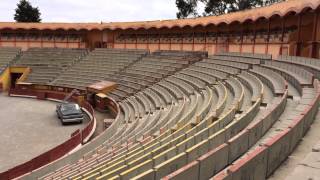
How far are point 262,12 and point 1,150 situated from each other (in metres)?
21.9

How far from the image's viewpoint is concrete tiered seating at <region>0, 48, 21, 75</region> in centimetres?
4103

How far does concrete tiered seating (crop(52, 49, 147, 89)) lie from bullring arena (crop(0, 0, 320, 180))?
0.51ft

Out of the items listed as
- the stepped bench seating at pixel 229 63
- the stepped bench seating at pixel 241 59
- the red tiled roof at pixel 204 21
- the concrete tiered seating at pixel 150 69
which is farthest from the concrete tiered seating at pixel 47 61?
the stepped bench seating at pixel 241 59

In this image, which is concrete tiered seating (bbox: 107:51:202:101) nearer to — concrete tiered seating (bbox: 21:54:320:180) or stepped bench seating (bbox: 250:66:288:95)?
concrete tiered seating (bbox: 21:54:320:180)

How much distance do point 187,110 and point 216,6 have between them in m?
52.6

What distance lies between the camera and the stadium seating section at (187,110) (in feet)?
21.4

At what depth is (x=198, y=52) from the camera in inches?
1273

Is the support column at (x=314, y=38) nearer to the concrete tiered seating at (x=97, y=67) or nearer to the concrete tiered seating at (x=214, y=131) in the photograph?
the concrete tiered seating at (x=214, y=131)

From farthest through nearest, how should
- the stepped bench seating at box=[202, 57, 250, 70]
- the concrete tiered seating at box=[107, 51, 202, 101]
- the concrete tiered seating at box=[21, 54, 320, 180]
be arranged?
the concrete tiered seating at box=[107, 51, 202, 101] < the stepped bench seating at box=[202, 57, 250, 70] < the concrete tiered seating at box=[21, 54, 320, 180]

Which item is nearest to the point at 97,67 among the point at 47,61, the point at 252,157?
the point at 47,61

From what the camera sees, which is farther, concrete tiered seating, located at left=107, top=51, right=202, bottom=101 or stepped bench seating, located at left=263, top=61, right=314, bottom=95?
concrete tiered seating, located at left=107, top=51, right=202, bottom=101

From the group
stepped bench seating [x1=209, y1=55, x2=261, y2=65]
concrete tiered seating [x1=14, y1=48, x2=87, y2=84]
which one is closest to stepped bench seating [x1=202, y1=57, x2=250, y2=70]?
stepped bench seating [x1=209, y1=55, x2=261, y2=65]

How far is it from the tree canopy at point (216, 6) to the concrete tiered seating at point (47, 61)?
1255 inches

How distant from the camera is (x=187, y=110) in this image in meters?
15.7
